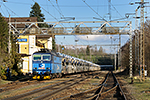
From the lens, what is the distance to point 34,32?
2902cm

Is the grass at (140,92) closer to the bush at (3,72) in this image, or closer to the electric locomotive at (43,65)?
the electric locomotive at (43,65)

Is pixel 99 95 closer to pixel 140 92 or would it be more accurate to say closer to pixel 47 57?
pixel 140 92

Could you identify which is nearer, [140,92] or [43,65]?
[140,92]

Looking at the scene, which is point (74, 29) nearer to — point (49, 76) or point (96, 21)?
point (96, 21)

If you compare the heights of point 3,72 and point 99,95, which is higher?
point 3,72

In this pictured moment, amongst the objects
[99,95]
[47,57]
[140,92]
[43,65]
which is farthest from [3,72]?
[140,92]

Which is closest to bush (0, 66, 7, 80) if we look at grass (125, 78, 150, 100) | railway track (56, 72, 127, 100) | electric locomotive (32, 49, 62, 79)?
electric locomotive (32, 49, 62, 79)

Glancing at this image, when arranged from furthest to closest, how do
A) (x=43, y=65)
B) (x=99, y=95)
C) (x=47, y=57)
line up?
(x=47, y=57) → (x=43, y=65) → (x=99, y=95)

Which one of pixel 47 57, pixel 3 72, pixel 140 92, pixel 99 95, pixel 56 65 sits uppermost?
pixel 47 57

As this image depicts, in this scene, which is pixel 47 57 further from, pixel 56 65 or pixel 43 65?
pixel 56 65

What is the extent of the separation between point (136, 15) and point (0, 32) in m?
18.9

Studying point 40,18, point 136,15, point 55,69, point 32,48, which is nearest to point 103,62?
point 40,18

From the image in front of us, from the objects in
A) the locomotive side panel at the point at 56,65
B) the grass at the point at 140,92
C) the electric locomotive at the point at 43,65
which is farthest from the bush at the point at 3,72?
the grass at the point at 140,92

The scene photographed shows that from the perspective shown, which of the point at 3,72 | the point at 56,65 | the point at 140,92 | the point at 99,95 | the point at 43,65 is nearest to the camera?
the point at 99,95
